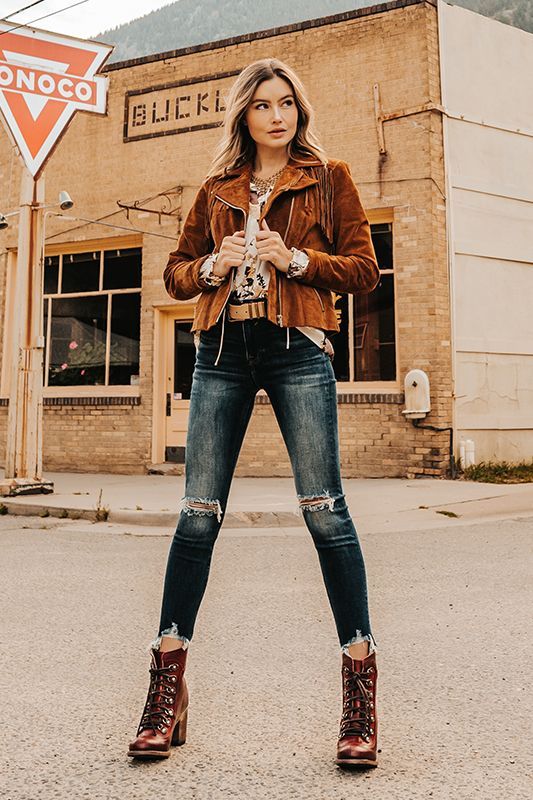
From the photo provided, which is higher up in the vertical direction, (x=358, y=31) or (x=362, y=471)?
(x=358, y=31)

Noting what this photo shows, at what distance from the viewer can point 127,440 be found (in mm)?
12617

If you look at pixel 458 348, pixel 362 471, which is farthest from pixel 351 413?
pixel 458 348

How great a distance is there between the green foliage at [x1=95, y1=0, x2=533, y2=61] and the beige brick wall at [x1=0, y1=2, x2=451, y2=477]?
4132 inches

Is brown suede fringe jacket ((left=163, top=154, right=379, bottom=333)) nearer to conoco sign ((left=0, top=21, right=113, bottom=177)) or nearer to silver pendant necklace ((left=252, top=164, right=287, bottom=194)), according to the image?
silver pendant necklace ((left=252, top=164, right=287, bottom=194))

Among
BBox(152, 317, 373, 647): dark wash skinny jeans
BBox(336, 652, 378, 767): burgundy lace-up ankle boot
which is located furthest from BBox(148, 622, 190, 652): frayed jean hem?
BBox(336, 652, 378, 767): burgundy lace-up ankle boot

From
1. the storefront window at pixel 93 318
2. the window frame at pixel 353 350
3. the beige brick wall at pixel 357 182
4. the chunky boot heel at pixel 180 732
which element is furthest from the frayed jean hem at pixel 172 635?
the storefront window at pixel 93 318

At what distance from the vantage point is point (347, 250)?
8.39ft

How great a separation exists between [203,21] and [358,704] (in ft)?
519

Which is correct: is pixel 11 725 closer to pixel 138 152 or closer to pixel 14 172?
pixel 138 152

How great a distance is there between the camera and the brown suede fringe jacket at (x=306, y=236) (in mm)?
2453

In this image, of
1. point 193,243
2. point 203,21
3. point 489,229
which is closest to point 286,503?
point 193,243

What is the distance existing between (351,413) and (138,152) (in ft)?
19.1

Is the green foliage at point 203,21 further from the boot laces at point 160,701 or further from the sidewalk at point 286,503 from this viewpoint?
the boot laces at point 160,701

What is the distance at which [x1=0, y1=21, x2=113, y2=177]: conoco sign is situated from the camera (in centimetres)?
948
